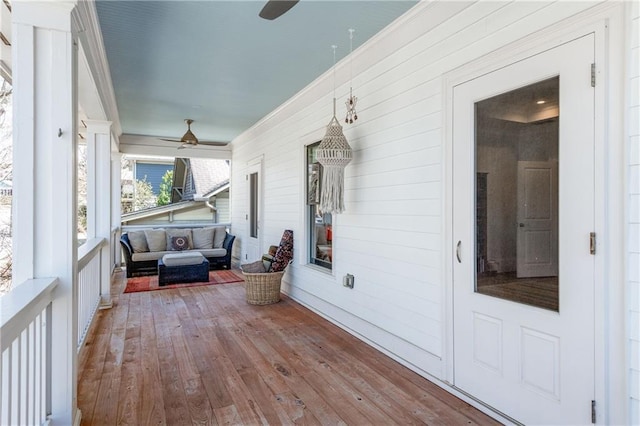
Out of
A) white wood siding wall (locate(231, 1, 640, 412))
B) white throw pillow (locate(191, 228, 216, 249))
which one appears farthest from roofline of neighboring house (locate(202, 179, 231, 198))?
white wood siding wall (locate(231, 1, 640, 412))

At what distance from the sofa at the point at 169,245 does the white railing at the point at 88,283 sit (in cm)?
236

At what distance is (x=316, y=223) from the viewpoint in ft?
15.8

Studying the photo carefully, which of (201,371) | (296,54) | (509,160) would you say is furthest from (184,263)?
(509,160)

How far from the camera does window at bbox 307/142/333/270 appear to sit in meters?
4.52

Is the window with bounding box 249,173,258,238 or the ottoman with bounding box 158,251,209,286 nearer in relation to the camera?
the ottoman with bounding box 158,251,209,286

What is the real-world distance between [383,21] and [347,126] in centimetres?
121

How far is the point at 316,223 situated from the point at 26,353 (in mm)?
3431

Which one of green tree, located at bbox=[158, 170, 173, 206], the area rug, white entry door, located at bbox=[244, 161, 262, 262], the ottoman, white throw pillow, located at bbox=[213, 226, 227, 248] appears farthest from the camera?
green tree, located at bbox=[158, 170, 173, 206]

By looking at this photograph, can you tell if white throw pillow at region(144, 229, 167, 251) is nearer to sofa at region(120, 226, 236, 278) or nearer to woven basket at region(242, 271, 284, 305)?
sofa at region(120, 226, 236, 278)

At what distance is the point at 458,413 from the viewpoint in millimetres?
2324

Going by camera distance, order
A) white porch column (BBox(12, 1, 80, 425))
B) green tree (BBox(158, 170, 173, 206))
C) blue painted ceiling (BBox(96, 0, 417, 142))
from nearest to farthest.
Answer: white porch column (BBox(12, 1, 80, 425)) → blue painted ceiling (BBox(96, 0, 417, 142)) → green tree (BBox(158, 170, 173, 206))

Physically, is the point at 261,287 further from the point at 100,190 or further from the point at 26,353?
the point at 26,353

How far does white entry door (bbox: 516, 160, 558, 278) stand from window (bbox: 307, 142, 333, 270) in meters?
2.50

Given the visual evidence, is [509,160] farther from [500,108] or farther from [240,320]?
[240,320]
